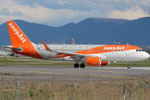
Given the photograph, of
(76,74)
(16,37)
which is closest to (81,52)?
(16,37)

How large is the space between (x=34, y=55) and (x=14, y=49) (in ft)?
11.5

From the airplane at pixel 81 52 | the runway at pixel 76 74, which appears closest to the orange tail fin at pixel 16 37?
the airplane at pixel 81 52

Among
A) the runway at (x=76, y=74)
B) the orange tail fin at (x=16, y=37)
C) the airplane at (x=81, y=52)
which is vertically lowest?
the runway at (x=76, y=74)

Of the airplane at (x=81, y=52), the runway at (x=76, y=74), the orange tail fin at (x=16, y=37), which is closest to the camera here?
the runway at (x=76, y=74)

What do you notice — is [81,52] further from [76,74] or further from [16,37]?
[76,74]

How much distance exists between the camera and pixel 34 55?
51.0 meters

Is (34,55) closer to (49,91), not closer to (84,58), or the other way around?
(84,58)

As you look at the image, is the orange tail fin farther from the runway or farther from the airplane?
the runway

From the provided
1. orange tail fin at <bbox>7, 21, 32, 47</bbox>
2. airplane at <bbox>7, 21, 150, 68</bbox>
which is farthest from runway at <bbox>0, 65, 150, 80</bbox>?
orange tail fin at <bbox>7, 21, 32, 47</bbox>

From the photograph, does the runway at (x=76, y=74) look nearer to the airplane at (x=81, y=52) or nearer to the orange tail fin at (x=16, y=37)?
the airplane at (x=81, y=52)

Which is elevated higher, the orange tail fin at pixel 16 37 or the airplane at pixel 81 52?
the orange tail fin at pixel 16 37

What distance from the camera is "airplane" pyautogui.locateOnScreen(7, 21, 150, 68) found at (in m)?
47.8

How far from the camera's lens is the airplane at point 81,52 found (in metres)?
47.8

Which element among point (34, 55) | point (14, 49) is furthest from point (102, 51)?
point (14, 49)
